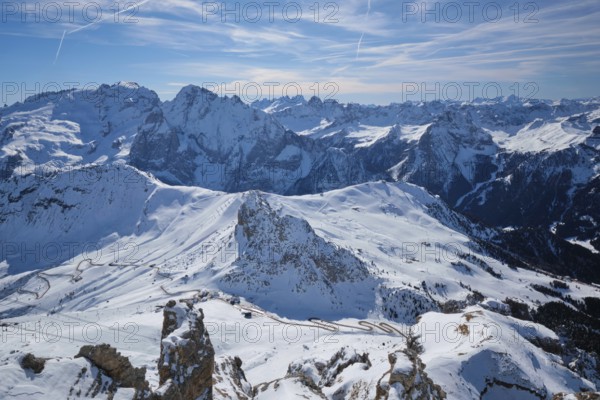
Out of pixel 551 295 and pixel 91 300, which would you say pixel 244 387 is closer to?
pixel 91 300

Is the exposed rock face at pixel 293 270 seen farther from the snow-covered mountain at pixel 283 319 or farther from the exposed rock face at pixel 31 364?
the exposed rock face at pixel 31 364

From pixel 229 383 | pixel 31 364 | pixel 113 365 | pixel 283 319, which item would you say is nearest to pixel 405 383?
pixel 229 383

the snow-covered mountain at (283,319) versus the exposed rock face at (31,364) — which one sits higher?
the exposed rock face at (31,364)

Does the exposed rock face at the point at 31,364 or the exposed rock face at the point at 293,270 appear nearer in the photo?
the exposed rock face at the point at 31,364

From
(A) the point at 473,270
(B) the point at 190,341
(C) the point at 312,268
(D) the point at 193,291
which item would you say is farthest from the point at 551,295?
(B) the point at 190,341

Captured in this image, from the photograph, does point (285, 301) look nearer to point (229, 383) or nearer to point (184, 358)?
point (229, 383)

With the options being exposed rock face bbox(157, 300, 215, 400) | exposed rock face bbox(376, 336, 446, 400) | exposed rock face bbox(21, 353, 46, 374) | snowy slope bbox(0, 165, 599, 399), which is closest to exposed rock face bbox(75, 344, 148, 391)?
snowy slope bbox(0, 165, 599, 399)

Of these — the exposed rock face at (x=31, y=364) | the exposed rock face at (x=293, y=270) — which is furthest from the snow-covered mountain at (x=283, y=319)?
the exposed rock face at (x=293, y=270)
